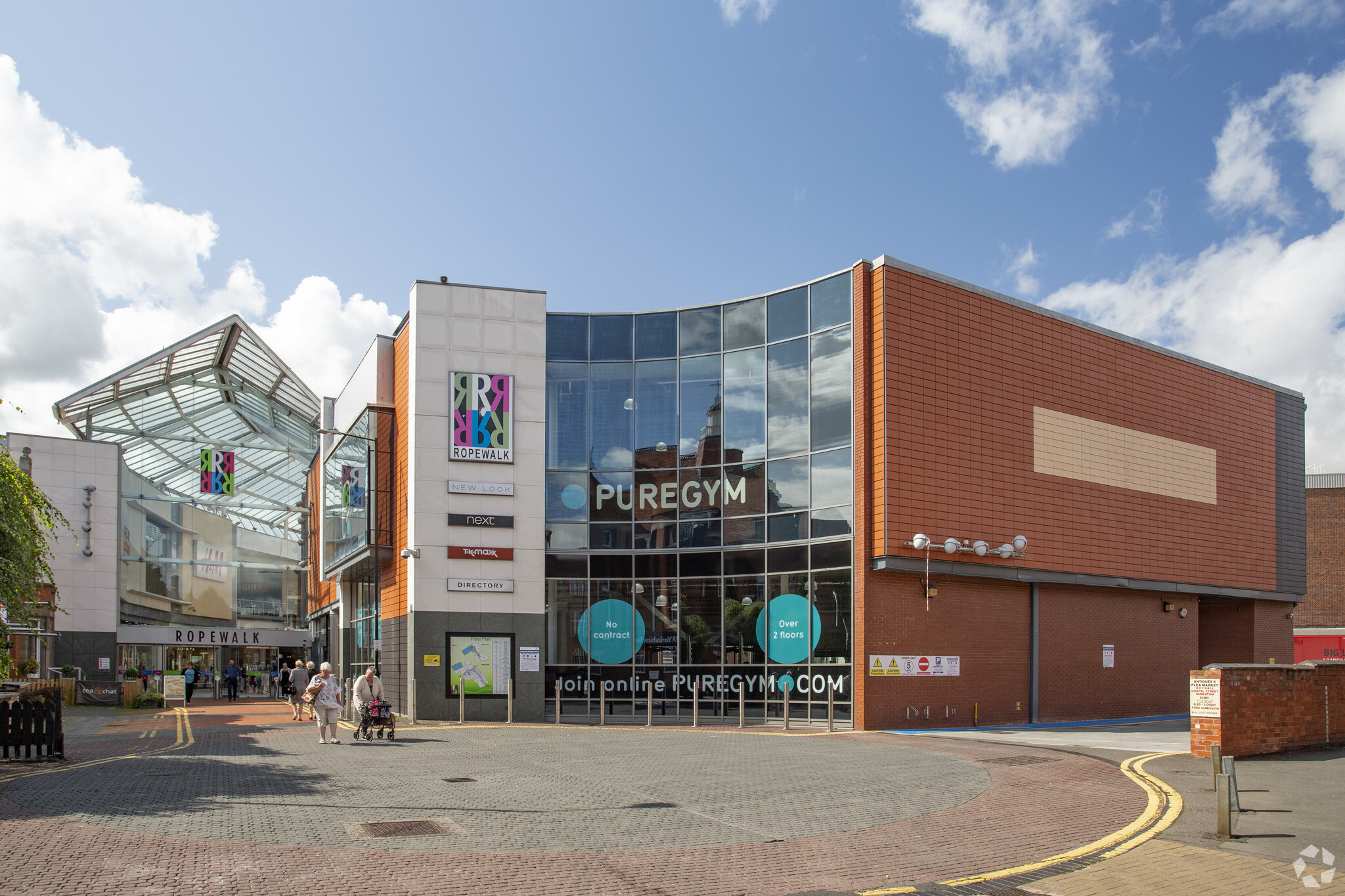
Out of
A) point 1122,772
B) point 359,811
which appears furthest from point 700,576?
point 359,811

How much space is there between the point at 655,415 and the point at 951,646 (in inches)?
357

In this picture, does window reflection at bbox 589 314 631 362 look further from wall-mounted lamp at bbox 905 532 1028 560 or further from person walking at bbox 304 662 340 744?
person walking at bbox 304 662 340 744

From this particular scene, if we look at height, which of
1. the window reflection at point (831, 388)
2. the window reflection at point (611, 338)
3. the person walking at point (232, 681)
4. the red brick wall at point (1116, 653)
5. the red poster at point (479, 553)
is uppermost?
the window reflection at point (611, 338)

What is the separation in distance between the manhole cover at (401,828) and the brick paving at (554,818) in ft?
0.75

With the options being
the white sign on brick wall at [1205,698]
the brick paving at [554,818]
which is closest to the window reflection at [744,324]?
the brick paving at [554,818]

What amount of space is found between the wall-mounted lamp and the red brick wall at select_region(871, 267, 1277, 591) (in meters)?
0.21

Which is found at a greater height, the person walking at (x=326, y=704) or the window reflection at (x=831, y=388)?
the window reflection at (x=831, y=388)

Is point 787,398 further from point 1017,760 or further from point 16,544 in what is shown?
point 16,544

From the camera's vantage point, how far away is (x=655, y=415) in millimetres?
26438

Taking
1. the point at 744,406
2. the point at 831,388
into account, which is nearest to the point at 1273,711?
the point at 831,388

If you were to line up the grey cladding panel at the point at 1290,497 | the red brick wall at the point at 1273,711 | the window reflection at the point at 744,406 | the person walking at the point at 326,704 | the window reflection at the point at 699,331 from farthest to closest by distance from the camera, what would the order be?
the grey cladding panel at the point at 1290,497
the window reflection at the point at 699,331
the window reflection at the point at 744,406
the person walking at the point at 326,704
the red brick wall at the point at 1273,711

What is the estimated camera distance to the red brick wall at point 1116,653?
84.5ft

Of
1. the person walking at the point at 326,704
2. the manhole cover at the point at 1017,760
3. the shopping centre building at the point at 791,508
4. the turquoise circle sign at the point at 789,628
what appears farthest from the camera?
the turquoise circle sign at the point at 789,628

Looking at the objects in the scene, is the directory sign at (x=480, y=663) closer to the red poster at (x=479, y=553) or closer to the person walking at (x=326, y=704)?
the red poster at (x=479, y=553)
